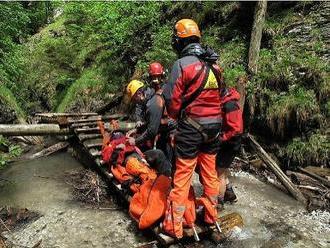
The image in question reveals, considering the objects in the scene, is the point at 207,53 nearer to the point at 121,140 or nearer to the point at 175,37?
the point at 175,37

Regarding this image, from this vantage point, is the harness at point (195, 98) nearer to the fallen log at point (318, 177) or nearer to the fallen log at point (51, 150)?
the fallen log at point (318, 177)

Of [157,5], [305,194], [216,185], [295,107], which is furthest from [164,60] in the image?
[216,185]

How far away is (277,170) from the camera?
23.9 ft

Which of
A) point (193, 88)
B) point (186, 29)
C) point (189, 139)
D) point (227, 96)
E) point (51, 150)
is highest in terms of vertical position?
point (186, 29)

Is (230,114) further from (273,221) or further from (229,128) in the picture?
(273,221)

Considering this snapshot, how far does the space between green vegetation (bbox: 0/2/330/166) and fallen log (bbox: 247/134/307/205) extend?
0.56 m

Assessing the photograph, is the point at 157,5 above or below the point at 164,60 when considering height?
above

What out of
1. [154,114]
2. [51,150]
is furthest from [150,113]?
[51,150]

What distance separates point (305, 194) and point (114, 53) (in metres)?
9.09

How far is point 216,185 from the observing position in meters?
5.12

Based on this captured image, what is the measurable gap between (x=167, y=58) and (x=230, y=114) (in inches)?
225

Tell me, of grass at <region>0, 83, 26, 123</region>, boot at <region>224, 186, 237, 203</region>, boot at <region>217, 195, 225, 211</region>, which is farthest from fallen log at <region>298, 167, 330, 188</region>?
grass at <region>0, 83, 26, 123</region>

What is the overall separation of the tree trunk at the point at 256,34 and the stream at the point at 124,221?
2723 mm

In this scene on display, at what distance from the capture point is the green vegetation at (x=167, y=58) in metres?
7.84
